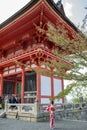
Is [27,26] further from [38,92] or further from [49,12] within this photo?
[38,92]

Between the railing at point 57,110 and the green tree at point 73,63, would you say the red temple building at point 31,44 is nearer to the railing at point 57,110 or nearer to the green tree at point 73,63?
the railing at point 57,110

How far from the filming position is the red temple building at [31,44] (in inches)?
597

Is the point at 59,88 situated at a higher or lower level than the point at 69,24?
lower

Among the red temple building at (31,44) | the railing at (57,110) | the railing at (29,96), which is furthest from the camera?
the railing at (29,96)

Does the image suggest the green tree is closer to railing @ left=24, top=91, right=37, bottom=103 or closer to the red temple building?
the red temple building

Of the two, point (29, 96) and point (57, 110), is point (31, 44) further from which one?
point (57, 110)

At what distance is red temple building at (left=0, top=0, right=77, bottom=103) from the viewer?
15164 millimetres

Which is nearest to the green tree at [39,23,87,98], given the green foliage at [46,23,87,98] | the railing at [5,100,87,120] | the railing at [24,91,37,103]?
the green foliage at [46,23,87,98]

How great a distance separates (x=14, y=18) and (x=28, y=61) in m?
4.14

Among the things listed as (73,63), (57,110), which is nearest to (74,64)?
(73,63)

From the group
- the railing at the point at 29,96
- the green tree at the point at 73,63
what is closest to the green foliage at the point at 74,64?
the green tree at the point at 73,63

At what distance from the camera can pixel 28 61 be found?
57.9 feet

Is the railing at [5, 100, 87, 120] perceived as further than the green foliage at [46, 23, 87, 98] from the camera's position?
Yes

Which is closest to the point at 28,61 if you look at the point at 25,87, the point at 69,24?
the point at 25,87
